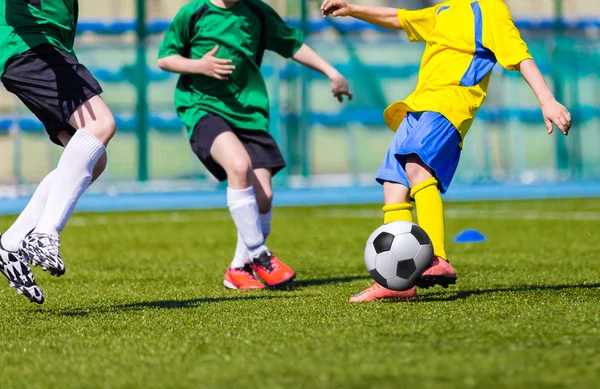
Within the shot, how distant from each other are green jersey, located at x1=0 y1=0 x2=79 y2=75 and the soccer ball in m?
1.46

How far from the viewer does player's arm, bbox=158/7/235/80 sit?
4895 mm

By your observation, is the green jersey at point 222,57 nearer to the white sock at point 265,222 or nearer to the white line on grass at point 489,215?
the white sock at point 265,222

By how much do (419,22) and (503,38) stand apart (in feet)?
1.66

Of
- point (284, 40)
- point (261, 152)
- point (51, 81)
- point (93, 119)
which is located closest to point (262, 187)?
point (261, 152)

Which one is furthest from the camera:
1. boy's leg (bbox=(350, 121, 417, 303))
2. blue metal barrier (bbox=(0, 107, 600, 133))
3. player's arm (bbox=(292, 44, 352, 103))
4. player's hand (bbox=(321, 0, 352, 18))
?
blue metal barrier (bbox=(0, 107, 600, 133))

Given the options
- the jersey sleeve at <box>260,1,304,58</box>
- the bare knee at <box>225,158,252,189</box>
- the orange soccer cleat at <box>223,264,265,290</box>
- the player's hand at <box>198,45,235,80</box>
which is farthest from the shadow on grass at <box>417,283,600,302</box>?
the jersey sleeve at <box>260,1,304,58</box>

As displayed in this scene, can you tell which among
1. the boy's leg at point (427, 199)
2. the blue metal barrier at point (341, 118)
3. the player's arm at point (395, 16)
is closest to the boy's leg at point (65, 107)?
the player's arm at point (395, 16)

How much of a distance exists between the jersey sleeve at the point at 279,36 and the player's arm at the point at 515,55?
141cm

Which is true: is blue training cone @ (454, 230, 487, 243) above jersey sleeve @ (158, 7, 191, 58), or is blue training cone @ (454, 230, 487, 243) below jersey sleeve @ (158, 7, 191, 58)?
below

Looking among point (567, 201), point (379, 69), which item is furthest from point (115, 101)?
point (567, 201)

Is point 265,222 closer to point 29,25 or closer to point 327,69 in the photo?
point 327,69

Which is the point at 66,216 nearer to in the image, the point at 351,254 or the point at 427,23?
the point at 427,23

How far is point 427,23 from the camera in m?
4.52

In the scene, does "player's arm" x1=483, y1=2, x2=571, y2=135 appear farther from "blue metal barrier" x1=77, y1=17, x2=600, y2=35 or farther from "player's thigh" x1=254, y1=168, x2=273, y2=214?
"blue metal barrier" x1=77, y1=17, x2=600, y2=35
